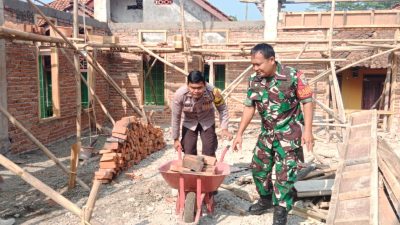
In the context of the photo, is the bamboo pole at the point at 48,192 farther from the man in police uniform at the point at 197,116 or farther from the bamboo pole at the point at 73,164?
the bamboo pole at the point at 73,164

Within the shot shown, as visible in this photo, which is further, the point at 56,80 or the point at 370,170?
the point at 56,80

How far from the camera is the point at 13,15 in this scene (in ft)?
25.1

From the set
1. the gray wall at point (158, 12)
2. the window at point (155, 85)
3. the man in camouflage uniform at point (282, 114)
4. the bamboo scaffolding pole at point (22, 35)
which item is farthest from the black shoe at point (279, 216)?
the gray wall at point (158, 12)

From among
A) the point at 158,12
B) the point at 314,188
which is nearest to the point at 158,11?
the point at 158,12

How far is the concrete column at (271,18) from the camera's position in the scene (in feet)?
35.0

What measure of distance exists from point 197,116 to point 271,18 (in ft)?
23.5

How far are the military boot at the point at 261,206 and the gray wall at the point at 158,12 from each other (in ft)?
37.0

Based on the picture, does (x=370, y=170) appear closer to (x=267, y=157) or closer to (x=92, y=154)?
(x=267, y=157)

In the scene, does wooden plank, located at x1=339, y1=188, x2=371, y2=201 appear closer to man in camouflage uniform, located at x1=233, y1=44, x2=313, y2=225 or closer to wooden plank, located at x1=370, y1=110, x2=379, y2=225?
wooden plank, located at x1=370, y1=110, x2=379, y2=225

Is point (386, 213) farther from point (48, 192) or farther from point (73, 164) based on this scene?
point (73, 164)

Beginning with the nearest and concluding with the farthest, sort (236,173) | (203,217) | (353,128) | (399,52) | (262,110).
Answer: (262,110) < (203,217) < (353,128) < (236,173) < (399,52)

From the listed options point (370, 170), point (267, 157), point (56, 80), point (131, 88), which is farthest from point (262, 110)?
point (131, 88)

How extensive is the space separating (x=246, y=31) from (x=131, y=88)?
4.05m

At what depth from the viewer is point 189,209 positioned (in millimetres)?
3902
